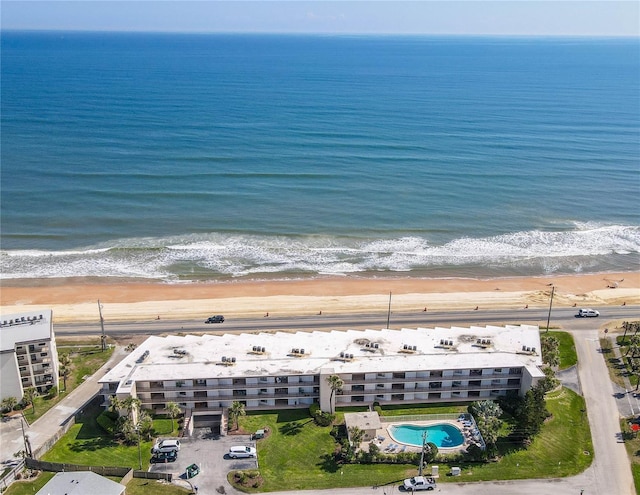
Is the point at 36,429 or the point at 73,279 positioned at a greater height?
the point at 73,279

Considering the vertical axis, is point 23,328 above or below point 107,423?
above

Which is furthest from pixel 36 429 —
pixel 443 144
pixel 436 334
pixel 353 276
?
pixel 443 144

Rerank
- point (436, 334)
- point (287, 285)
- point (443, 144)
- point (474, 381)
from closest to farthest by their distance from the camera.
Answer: point (474, 381), point (436, 334), point (287, 285), point (443, 144)

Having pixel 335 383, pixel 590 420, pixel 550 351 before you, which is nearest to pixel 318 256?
pixel 550 351

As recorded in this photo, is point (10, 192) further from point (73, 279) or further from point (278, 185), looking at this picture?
point (278, 185)

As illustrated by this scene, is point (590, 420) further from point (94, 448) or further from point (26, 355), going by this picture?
point (26, 355)

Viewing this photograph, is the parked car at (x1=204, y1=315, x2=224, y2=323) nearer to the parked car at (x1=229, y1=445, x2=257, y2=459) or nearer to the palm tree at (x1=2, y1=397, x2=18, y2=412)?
the palm tree at (x1=2, y1=397, x2=18, y2=412)

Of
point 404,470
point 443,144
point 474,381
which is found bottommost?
point 404,470
